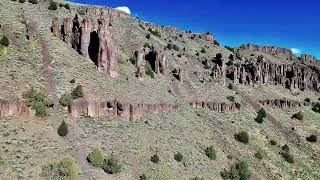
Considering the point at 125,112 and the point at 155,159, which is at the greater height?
the point at 125,112

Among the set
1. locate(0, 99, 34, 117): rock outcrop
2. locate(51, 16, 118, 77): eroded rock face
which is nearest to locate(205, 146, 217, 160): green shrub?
locate(51, 16, 118, 77): eroded rock face

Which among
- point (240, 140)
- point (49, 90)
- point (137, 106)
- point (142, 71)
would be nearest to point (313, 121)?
point (240, 140)

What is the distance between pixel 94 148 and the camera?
184 feet

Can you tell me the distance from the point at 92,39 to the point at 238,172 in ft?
103

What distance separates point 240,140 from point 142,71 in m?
19.7

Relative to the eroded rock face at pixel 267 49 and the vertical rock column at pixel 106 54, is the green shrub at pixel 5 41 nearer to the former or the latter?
the vertical rock column at pixel 106 54

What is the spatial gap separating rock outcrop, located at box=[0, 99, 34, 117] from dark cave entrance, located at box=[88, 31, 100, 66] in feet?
67.1

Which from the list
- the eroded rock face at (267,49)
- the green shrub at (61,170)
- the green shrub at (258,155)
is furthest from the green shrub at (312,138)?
the eroded rock face at (267,49)

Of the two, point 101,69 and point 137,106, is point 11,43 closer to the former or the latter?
point 101,69

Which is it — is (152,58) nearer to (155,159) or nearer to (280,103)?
(280,103)

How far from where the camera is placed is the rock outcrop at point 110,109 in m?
61.4

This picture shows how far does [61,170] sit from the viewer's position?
49219mm

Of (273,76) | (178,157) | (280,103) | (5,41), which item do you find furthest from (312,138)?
(5,41)

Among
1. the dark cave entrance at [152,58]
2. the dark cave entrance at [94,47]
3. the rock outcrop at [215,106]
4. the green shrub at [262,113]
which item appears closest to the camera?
the dark cave entrance at [94,47]
